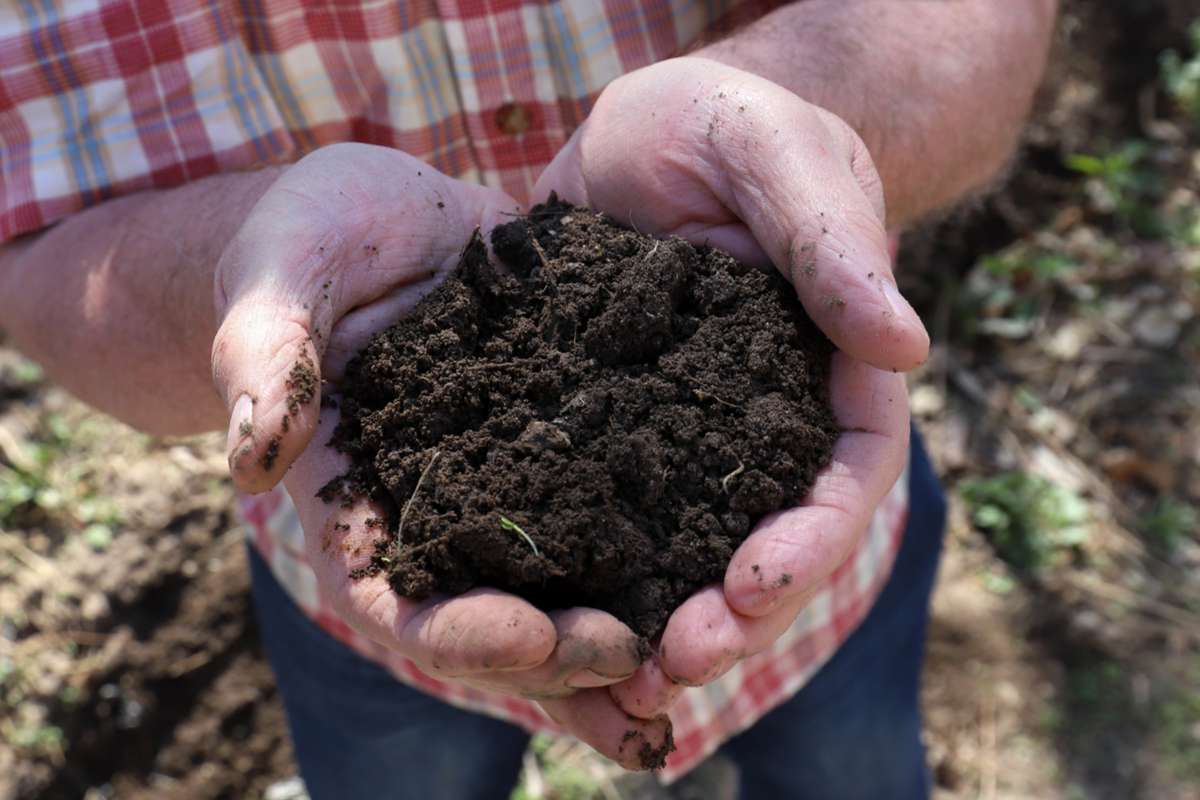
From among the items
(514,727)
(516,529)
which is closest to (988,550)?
(514,727)

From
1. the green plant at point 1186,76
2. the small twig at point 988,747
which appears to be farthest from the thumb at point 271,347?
the green plant at point 1186,76

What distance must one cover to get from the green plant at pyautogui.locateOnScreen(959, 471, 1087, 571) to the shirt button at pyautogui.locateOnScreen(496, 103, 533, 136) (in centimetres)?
211

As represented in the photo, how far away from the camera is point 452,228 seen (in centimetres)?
162

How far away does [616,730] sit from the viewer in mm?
1335

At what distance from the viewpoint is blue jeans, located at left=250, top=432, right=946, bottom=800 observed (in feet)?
7.31

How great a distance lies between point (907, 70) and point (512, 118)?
2.43ft

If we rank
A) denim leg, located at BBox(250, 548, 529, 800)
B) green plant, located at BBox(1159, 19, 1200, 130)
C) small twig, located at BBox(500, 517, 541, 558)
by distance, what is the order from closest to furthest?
small twig, located at BBox(500, 517, 541, 558)
denim leg, located at BBox(250, 548, 529, 800)
green plant, located at BBox(1159, 19, 1200, 130)

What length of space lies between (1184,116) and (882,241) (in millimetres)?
3337

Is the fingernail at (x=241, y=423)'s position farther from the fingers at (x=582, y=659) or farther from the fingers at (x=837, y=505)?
the fingers at (x=837, y=505)

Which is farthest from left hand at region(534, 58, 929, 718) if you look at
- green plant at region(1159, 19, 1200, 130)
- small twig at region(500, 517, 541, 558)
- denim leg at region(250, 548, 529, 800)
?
green plant at region(1159, 19, 1200, 130)

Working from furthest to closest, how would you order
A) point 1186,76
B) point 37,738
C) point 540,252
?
point 1186,76 → point 37,738 → point 540,252

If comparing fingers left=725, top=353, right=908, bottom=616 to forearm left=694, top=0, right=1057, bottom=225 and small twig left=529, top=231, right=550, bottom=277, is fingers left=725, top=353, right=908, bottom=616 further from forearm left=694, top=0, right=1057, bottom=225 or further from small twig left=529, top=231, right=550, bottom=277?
forearm left=694, top=0, right=1057, bottom=225

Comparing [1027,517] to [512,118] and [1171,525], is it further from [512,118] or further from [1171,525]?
[512,118]

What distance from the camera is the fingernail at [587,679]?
128 cm
